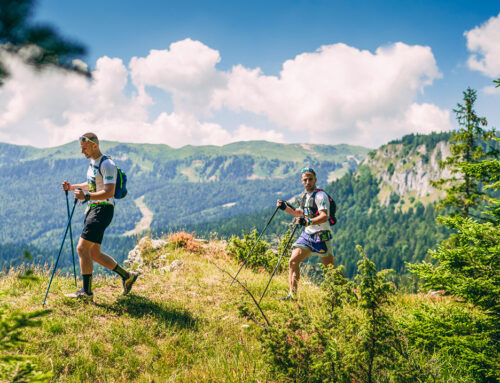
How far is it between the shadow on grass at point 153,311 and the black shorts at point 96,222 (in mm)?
1268

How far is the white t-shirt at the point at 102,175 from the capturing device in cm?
561

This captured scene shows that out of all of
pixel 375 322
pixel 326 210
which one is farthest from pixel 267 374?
pixel 326 210

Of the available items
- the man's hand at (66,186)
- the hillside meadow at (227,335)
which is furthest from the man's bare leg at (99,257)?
the man's hand at (66,186)

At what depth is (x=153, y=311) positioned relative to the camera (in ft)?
18.4

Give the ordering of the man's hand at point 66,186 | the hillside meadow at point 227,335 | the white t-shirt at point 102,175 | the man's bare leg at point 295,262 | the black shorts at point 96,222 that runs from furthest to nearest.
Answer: the man's bare leg at point 295,262 → the man's hand at point 66,186 → the white t-shirt at point 102,175 → the black shorts at point 96,222 → the hillside meadow at point 227,335

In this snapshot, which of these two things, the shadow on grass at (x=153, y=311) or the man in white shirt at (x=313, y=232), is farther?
the man in white shirt at (x=313, y=232)

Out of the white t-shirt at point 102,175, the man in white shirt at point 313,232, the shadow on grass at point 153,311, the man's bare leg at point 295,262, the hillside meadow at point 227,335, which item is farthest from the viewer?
the man's bare leg at point 295,262

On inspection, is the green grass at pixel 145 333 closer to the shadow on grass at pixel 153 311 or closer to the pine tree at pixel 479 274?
the shadow on grass at pixel 153 311

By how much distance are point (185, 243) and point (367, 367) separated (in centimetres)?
919

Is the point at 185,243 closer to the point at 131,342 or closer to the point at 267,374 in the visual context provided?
the point at 131,342

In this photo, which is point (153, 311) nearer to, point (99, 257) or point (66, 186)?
point (99, 257)

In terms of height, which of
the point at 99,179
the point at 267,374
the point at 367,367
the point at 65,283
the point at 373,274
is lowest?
the point at 65,283

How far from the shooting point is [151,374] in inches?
149

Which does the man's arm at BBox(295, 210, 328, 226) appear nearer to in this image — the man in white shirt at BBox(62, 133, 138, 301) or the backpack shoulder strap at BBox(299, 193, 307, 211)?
the backpack shoulder strap at BBox(299, 193, 307, 211)
